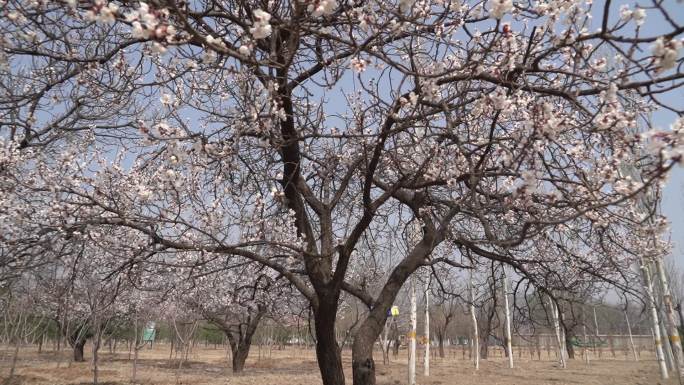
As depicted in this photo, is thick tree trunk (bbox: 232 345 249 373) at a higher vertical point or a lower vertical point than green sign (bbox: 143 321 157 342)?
lower

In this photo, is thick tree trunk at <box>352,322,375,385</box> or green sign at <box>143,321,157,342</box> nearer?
thick tree trunk at <box>352,322,375,385</box>

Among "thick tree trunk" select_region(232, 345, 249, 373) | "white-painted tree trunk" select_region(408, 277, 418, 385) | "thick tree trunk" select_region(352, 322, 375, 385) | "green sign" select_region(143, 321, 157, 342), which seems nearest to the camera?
"thick tree trunk" select_region(352, 322, 375, 385)

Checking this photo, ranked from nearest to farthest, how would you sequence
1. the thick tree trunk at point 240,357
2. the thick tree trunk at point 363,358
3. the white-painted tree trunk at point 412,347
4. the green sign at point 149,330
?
the thick tree trunk at point 363,358, the white-painted tree trunk at point 412,347, the thick tree trunk at point 240,357, the green sign at point 149,330

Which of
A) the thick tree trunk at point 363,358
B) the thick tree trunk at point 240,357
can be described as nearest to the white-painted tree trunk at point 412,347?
the thick tree trunk at point 240,357

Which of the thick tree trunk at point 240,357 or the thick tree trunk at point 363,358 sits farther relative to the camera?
the thick tree trunk at point 240,357

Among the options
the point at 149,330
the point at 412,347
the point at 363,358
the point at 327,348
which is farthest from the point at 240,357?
the point at 363,358

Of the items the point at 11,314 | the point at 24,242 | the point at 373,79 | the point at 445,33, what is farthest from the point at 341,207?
the point at 11,314

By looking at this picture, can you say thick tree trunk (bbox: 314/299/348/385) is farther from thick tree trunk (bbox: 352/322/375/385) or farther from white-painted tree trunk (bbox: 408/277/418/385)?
white-painted tree trunk (bbox: 408/277/418/385)

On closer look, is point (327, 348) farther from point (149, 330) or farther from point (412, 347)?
point (149, 330)

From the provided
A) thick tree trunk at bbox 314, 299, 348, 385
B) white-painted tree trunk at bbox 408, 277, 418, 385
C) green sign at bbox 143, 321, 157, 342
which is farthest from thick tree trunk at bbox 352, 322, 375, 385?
green sign at bbox 143, 321, 157, 342

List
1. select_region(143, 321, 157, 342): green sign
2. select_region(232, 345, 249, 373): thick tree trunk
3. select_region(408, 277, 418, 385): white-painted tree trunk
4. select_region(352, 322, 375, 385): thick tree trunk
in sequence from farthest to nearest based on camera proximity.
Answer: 1. select_region(143, 321, 157, 342): green sign
2. select_region(232, 345, 249, 373): thick tree trunk
3. select_region(408, 277, 418, 385): white-painted tree trunk
4. select_region(352, 322, 375, 385): thick tree trunk

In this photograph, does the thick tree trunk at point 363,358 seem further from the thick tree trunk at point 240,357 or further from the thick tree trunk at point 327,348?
the thick tree trunk at point 240,357

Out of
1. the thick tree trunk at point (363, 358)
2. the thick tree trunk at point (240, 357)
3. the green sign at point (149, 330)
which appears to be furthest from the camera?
the green sign at point (149, 330)

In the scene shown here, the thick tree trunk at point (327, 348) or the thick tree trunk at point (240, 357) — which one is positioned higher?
the thick tree trunk at point (327, 348)
